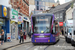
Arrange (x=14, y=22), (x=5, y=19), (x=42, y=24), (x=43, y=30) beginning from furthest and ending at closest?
A: (x=14, y=22)
(x=5, y=19)
(x=42, y=24)
(x=43, y=30)

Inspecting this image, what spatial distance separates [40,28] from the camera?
18750mm

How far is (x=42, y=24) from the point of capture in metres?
18.9

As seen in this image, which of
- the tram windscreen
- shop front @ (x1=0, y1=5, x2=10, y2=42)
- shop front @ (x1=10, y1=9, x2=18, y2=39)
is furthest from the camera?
shop front @ (x1=10, y1=9, x2=18, y2=39)

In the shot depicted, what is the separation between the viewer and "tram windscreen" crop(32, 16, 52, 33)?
18734mm

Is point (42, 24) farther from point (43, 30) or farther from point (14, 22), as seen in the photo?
point (14, 22)

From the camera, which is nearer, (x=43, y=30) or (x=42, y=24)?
(x=43, y=30)

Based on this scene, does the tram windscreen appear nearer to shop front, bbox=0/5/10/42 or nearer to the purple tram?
the purple tram

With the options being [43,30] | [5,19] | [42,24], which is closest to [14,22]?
[5,19]

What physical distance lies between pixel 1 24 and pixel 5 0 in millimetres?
3107

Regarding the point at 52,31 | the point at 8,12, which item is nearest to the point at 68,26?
the point at 52,31

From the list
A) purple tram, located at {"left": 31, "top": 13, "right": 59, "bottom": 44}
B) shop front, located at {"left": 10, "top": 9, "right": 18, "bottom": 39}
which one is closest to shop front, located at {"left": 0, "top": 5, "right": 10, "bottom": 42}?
shop front, located at {"left": 10, "top": 9, "right": 18, "bottom": 39}

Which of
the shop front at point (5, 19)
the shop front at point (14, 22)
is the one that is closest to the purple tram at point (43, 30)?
the shop front at point (5, 19)

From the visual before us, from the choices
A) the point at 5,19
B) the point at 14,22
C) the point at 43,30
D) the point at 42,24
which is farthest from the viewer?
the point at 14,22

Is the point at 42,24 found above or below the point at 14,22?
below
